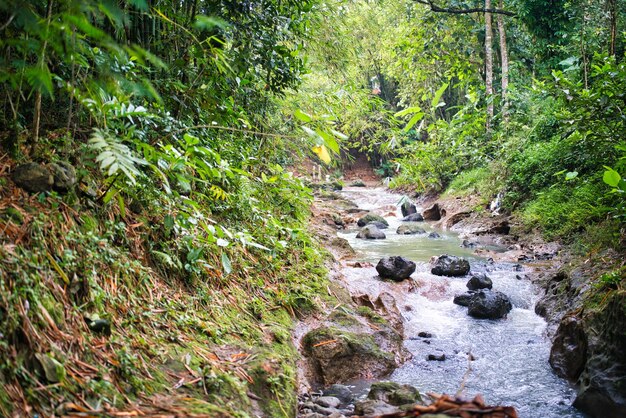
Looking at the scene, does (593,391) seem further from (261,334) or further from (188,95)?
(188,95)

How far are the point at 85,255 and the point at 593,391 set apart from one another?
3727 mm

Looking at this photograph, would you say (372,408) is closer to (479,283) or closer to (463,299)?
(463,299)

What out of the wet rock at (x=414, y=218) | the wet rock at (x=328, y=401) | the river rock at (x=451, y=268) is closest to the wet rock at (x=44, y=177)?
the wet rock at (x=328, y=401)

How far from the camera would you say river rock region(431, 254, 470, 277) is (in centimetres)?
745

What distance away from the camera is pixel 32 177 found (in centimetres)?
234

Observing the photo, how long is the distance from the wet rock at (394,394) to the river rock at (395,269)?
11.8 ft

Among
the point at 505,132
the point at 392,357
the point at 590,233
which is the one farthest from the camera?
the point at 505,132

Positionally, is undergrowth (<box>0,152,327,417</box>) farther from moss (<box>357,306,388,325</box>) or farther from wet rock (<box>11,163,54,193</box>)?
moss (<box>357,306,388,325</box>)

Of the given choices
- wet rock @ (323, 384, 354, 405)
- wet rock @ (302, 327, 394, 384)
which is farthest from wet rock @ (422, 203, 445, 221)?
wet rock @ (323, 384, 354, 405)

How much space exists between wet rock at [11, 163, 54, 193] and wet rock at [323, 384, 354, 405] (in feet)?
7.96

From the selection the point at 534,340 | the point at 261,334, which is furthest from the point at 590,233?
the point at 261,334

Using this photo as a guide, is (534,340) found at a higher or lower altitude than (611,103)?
lower

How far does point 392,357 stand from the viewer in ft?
13.9

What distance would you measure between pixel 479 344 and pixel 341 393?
215 centimetres
